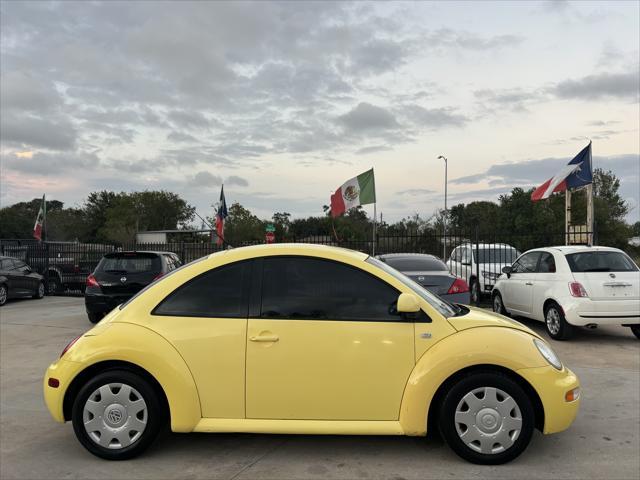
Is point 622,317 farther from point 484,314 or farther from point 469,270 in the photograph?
point 469,270

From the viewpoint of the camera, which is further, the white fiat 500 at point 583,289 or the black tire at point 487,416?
the white fiat 500 at point 583,289

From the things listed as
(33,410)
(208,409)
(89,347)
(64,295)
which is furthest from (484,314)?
(64,295)

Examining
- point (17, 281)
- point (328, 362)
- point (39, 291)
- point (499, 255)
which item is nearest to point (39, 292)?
point (39, 291)

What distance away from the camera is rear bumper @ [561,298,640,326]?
816 centimetres

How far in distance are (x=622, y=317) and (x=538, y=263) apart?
5.52 ft

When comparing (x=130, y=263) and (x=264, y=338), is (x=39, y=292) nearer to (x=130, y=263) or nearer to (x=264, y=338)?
(x=130, y=263)

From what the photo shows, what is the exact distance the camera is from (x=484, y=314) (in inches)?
168

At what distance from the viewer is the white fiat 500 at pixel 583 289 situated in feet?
26.8

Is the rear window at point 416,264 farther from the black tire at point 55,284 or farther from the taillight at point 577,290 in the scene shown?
the black tire at point 55,284

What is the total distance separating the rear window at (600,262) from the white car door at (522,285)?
93 centimetres

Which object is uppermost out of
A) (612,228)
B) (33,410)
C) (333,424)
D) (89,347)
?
(612,228)

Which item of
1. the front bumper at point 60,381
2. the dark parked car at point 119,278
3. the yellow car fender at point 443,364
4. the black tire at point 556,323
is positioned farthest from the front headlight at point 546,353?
the dark parked car at point 119,278

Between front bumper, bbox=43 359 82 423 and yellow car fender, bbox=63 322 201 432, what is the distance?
140 mm

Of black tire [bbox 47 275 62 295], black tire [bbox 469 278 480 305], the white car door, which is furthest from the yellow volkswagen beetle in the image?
black tire [bbox 47 275 62 295]
